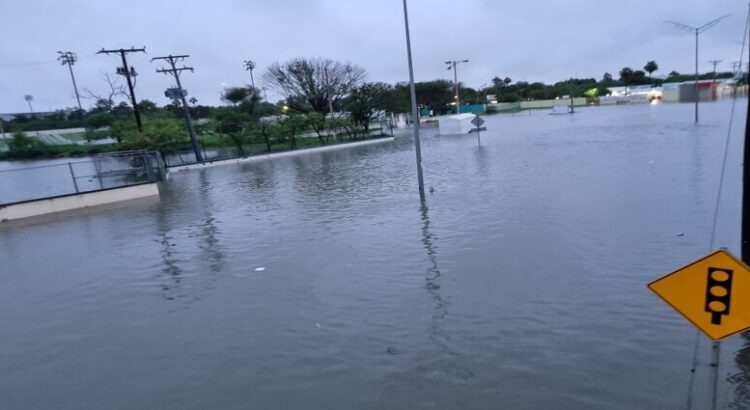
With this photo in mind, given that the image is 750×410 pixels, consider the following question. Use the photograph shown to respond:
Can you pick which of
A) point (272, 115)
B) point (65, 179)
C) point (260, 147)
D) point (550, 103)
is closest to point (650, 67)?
point (550, 103)

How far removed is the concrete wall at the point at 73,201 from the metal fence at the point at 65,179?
0.72 ft

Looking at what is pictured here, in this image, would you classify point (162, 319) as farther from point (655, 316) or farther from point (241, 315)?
point (655, 316)

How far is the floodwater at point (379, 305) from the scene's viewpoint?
16.4 ft

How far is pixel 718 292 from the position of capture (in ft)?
11.9

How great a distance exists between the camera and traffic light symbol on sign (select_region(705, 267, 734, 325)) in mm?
3551

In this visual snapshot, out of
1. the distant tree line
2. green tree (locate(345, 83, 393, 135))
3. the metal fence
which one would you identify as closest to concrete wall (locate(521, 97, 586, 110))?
the distant tree line

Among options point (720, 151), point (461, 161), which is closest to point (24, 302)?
point (461, 161)

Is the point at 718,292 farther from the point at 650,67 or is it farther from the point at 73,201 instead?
the point at 650,67

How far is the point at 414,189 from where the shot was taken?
17406 mm

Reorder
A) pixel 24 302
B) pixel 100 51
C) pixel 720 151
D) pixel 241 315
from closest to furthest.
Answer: pixel 241 315 → pixel 24 302 → pixel 720 151 → pixel 100 51

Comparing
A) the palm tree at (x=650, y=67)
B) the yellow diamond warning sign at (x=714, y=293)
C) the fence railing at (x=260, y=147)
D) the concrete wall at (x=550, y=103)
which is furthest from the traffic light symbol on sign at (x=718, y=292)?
the palm tree at (x=650, y=67)

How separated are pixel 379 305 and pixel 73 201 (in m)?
16.6

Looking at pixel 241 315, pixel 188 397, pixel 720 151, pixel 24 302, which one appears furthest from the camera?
pixel 720 151

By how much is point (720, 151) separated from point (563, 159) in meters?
6.04
